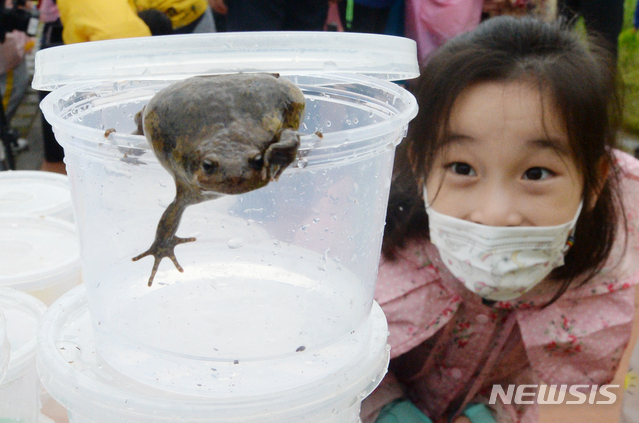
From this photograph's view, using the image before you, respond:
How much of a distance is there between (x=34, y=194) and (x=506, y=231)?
3.97ft

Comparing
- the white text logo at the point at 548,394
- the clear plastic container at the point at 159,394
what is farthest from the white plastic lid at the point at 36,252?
the white text logo at the point at 548,394

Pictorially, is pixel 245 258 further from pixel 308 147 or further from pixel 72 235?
pixel 72 235

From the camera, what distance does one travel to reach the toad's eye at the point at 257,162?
1.99 feet

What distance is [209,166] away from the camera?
1.97 feet

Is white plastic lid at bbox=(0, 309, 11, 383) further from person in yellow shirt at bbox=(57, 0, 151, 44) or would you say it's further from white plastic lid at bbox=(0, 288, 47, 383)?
person in yellow shirt at bbox=(57, 0, 151, 44)

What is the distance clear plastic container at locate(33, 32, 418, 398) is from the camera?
676 mm

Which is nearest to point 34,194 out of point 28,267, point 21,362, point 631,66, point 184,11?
point 28,267

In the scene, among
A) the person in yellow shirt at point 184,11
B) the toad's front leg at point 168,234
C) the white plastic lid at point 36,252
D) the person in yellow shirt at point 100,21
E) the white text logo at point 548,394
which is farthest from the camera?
the person in yellow shirt at point 184,11

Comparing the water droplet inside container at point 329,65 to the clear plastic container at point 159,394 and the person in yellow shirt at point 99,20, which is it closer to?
the clear plastic container at point 159,394

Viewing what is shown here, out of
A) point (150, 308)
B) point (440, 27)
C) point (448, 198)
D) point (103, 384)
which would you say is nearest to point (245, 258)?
point (150, 308)

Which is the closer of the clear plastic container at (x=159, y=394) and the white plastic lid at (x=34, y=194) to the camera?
the clear plastic container at (x=159, y=394)

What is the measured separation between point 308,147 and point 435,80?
29.9 inches

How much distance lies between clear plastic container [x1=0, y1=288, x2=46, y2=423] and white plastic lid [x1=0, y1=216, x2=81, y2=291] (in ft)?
0.20

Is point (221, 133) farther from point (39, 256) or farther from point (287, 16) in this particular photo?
point (287, 16)
